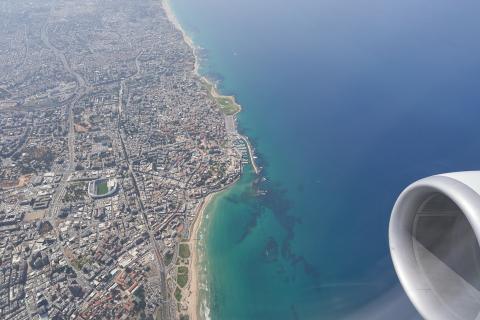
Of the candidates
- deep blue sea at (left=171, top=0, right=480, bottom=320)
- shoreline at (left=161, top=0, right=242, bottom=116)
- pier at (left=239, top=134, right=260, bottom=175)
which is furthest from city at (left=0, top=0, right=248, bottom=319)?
deep blue sea at (left=171, top=0, right=480, bottom=320)

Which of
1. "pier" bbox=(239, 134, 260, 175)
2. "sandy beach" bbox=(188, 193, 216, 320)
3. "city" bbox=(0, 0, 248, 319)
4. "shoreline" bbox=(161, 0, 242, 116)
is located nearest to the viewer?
"sandy beach" bbox=(188, 193, 216, 320)

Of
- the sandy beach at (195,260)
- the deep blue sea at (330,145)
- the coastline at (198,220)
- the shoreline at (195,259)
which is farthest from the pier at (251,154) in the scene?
the sandy beach at (195,260)

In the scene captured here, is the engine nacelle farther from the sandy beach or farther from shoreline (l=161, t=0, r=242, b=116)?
shoreline (l=161, t=0, r=242, b=116)

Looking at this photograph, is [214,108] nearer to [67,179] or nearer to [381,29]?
[67,179]

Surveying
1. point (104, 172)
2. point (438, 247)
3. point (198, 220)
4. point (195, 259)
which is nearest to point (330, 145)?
point (198, 220)

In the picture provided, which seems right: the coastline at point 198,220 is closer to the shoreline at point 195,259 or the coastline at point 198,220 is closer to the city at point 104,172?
the shoreline at point 195,259

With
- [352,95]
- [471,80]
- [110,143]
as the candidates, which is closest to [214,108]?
[110,143]
